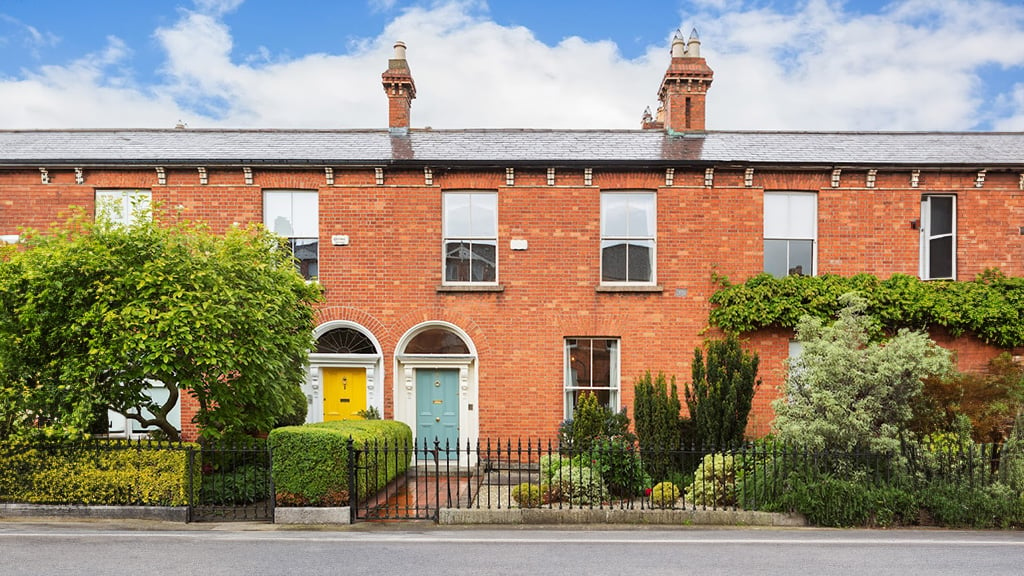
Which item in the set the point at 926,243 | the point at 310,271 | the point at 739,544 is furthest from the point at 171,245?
the point at 926,243

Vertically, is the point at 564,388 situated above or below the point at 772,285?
below

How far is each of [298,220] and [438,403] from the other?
16.4 ft

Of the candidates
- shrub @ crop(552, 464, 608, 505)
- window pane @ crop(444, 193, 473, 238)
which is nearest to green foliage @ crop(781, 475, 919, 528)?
shrub @ crop(552, 464, 608, 505)

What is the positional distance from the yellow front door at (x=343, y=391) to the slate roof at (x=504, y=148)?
4469 millimetres

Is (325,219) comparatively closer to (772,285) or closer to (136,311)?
(136,311)

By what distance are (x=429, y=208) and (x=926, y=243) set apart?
1076cm

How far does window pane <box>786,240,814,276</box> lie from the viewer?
48.4 ft

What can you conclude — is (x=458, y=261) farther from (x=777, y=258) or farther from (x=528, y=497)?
(x=777, y=258)

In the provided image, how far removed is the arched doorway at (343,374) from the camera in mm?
14508

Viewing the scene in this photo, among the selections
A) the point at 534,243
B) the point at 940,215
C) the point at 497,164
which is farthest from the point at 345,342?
the point at 940,215

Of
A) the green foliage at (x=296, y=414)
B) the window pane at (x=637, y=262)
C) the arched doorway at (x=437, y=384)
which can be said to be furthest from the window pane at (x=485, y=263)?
the green foliage at (x=296, y=414)

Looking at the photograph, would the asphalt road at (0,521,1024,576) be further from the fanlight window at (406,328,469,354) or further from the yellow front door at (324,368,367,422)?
the fanlight window at (406,328,469,354)

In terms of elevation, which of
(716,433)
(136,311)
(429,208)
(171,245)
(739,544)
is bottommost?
(739,544)

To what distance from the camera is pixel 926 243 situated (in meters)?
14.8
